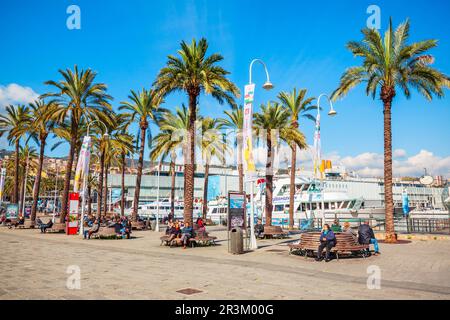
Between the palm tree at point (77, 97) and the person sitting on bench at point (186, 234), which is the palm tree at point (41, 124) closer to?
the palm tree at point (77, 97)

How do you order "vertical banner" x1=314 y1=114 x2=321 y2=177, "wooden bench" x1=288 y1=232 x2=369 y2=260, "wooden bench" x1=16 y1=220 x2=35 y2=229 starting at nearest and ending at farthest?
"wooden bench" x1=288 y1=232 x2=369 y2=260 < "vertical banner" x1=314 y1=114 x2=321 y2=177 < "wooden bench" x1=16 y1=220 x2=35 y2=229

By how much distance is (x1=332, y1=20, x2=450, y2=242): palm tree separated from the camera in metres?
19.1

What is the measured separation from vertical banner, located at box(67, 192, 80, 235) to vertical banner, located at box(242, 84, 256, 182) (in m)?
15.3

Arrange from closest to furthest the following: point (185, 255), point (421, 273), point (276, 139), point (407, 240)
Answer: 1. point (421, 273)
2. point (185, 255)
3. point (407, 240)
4. point (276, 139)

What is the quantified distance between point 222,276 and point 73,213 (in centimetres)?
2037

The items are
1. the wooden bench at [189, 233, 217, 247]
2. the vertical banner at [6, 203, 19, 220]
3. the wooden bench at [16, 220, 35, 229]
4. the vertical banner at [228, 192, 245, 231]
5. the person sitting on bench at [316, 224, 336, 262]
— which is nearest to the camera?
the person sitting on bench at [316, 224, 336, 262]

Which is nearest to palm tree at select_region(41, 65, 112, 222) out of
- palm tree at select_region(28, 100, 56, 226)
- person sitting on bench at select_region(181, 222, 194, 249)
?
palm tree at select_region(28, 100, 56, 226)

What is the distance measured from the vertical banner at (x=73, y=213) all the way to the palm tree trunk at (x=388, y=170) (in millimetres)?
21293

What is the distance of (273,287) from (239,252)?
22.9 ft

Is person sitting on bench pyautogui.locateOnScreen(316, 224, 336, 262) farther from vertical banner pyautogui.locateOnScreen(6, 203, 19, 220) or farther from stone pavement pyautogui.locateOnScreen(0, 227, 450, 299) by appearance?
vertical banner pyautogui.locateOnScreen(6, 203, 19, 220)

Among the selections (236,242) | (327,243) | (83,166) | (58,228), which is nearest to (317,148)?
(236,242)
